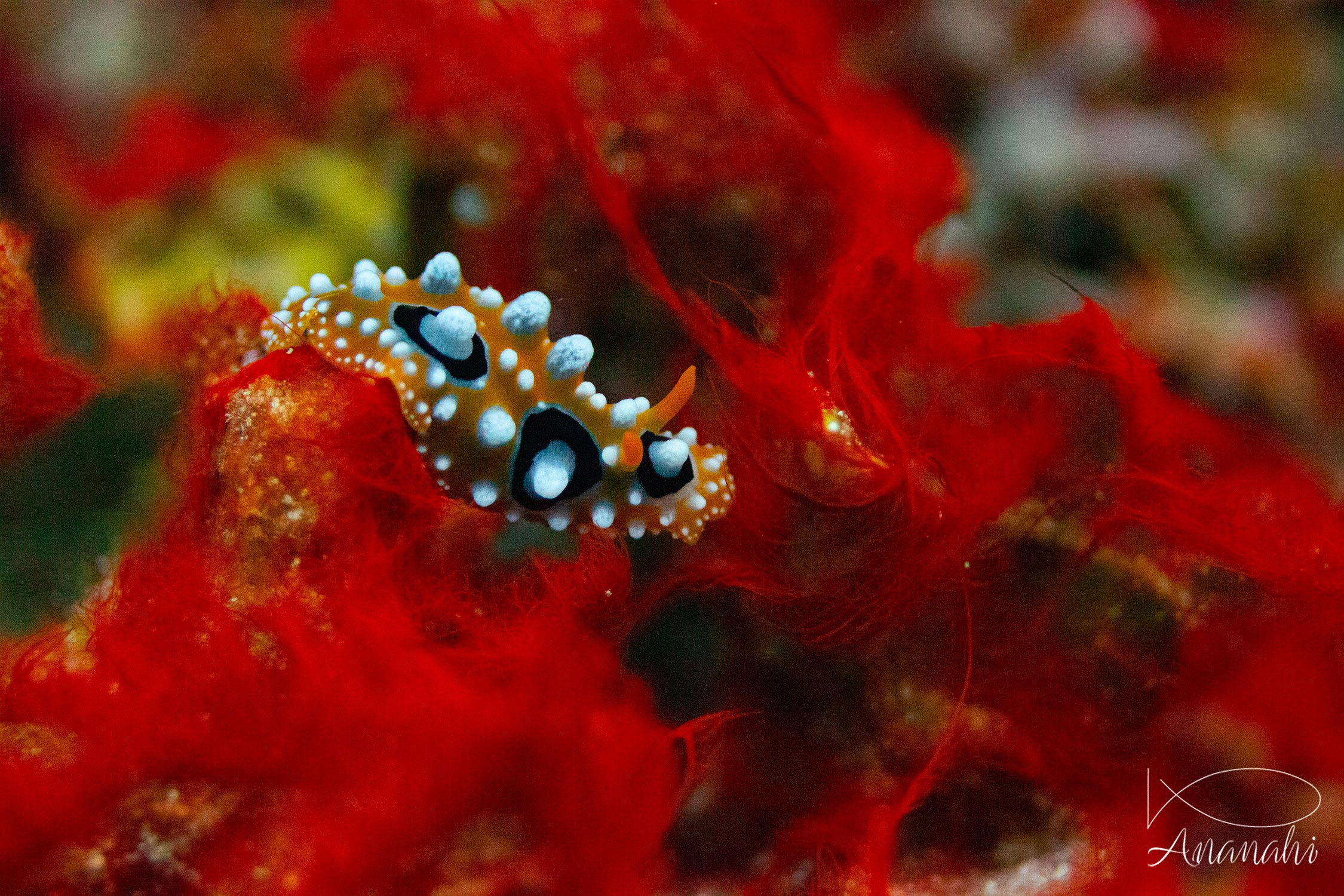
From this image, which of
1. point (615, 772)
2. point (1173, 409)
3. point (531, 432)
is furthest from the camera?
point (1173, 409)

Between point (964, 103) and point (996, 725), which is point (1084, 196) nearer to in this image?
point (964, 103)

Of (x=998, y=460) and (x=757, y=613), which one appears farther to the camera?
(x=757, y=613)

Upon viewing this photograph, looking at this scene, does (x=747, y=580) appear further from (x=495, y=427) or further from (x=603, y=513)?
(x=495, y=427)

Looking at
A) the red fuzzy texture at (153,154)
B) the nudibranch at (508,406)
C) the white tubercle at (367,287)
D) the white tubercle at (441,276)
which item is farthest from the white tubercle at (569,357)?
the red fuzzy texture at (153,154)

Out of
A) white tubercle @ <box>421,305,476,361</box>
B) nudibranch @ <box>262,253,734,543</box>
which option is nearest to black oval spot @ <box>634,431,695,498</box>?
nudibranch @ <box>262,253,734,543</box>

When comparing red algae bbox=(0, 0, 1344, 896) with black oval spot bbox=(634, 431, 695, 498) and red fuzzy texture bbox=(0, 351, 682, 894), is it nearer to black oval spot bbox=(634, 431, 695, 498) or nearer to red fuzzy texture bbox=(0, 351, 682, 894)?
red fuzzy texture bbox=(0, 351, 682, 894)

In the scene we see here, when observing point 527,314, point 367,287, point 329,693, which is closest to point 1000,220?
point 527,314

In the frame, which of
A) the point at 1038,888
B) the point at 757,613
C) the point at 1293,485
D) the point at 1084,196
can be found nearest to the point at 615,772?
the point at 757,613
